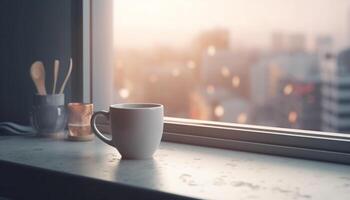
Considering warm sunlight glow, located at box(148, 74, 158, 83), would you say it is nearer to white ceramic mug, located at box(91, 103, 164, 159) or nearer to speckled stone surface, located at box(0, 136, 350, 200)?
speckled stone surface, located at box(0, 136, 350, 200)

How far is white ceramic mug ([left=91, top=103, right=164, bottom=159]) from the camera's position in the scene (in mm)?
1024

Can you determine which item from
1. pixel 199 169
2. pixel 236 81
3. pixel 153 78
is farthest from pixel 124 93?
pixel 199 169

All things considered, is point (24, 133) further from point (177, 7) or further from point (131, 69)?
point (177, 7)

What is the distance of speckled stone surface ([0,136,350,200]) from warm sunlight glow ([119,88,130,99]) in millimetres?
273

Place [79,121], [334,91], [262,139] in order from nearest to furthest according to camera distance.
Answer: [262,139]
[79,121]
[334,91]

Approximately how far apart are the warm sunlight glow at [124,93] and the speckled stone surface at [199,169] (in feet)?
0.89

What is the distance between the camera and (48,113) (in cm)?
131

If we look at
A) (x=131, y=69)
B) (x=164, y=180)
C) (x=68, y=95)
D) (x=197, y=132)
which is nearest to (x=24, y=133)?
(x=68, y=95)

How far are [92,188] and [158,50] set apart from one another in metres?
0.63

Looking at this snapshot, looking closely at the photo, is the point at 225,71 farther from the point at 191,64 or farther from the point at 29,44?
the point at 29,44

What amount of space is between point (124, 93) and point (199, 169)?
597 millimetres

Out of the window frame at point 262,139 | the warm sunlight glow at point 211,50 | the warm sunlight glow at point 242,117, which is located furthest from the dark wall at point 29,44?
the warm sunlight glow at point 242,117

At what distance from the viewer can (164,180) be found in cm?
90

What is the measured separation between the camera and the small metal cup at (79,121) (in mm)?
1268
